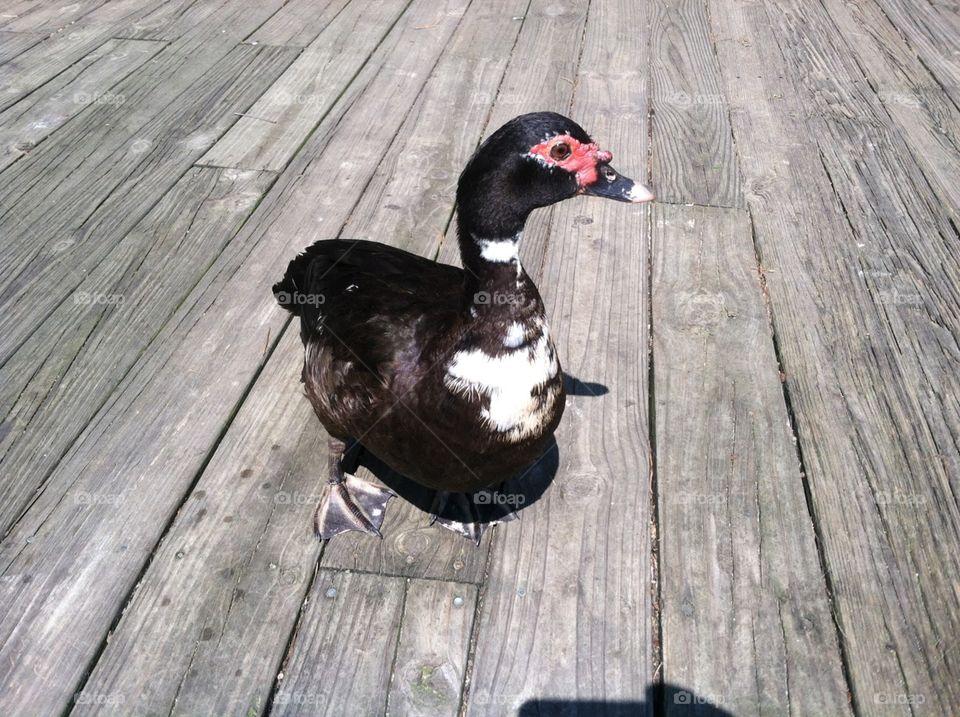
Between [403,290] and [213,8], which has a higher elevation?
[403,290]

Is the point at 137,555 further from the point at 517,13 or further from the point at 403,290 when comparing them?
the point at 517,13

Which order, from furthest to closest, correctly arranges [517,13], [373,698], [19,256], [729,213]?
1. [517,13]
2. [729,213]
3. [19,256]
4. [373,698]

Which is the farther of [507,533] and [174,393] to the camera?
[174,393]

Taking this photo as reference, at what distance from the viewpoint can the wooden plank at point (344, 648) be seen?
1910 mm

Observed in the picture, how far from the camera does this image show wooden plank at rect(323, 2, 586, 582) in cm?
223

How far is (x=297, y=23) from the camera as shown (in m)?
4.98

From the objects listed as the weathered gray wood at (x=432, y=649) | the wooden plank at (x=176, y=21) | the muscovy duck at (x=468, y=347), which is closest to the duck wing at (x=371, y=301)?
the muscovy duck at (x=468, y=347)

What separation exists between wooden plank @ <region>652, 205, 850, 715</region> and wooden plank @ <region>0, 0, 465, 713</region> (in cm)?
107

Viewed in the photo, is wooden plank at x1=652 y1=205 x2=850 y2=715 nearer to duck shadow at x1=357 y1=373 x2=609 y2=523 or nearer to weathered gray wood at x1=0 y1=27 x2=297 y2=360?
duck shadow at x1=357 y1=373 x2=609 y2=523

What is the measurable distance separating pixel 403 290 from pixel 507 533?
751 millimetres

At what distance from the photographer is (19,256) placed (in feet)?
10.6

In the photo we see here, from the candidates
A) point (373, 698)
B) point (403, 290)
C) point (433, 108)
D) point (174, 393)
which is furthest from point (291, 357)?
point (433, 108)

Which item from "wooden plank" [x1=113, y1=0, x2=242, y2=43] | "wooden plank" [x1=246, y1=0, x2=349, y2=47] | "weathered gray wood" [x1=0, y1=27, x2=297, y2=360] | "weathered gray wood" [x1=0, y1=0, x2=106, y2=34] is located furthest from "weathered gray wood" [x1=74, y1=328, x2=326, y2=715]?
"weathered gray wood" [x1=0, y1=0, x2=106, y2=34]

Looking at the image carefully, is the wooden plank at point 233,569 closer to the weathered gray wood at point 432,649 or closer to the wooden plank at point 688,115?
the weathered gray wood at point 432,649
